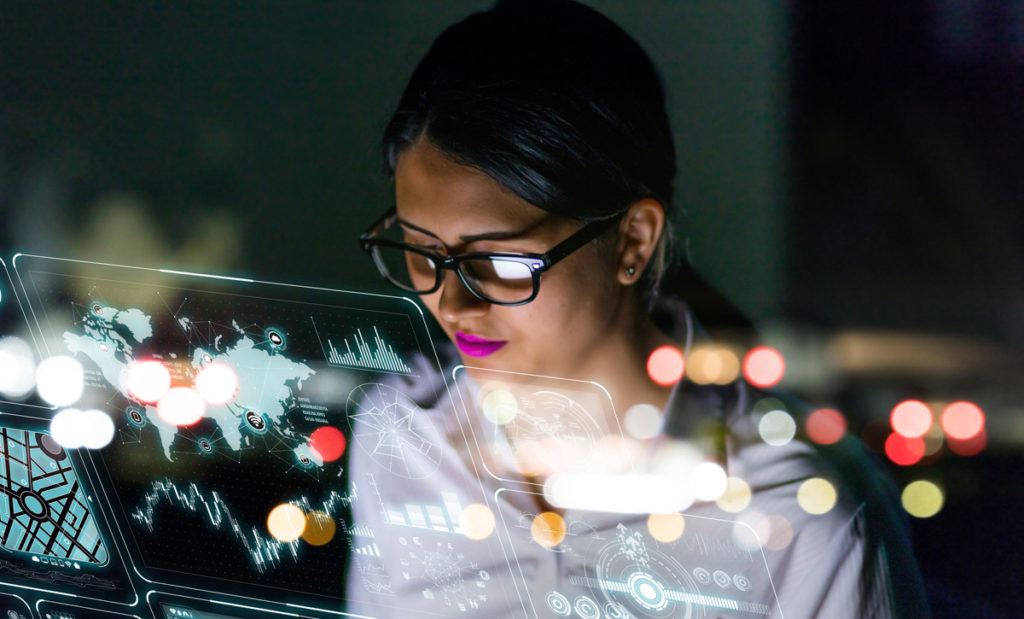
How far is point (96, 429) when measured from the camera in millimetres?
1253

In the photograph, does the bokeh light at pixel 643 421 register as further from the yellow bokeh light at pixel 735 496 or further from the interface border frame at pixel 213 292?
the interface border frame at pixel 213 292

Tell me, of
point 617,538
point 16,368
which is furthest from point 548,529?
point 16,368

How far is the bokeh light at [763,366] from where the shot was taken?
0.93m

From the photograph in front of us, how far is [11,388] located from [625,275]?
1.02 meters

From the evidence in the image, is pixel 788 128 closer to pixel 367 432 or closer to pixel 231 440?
pixel 367 432

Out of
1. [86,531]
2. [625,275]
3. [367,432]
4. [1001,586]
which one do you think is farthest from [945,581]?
[86,531]

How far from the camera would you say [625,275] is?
3.17 feet

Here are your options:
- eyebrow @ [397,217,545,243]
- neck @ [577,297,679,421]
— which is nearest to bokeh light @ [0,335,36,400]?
eyebrow @ [397,217,545,243]

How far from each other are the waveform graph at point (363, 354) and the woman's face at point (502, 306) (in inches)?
3.5

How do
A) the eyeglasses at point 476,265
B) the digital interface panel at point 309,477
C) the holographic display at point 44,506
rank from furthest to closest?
the holographic display at point 44,506 < the digital interface panel at point 309,477 < the eyeglasses at point 476,265

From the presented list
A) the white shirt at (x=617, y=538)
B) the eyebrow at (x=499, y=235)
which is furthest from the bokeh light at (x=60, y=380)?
the eyebrow at (x=499, y=235)

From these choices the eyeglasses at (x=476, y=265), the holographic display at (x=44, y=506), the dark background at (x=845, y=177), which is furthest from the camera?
the holographic display at (x=44, y=506)

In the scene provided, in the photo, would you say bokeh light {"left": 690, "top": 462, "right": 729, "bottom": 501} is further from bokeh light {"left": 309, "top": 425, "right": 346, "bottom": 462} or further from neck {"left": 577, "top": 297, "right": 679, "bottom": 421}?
bokeh light {"left": 309, "top": 425, "right": 346, "bottom": 462}

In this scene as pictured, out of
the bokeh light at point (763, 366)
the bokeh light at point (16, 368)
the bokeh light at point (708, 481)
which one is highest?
the bokeh light at point (16, 368)
